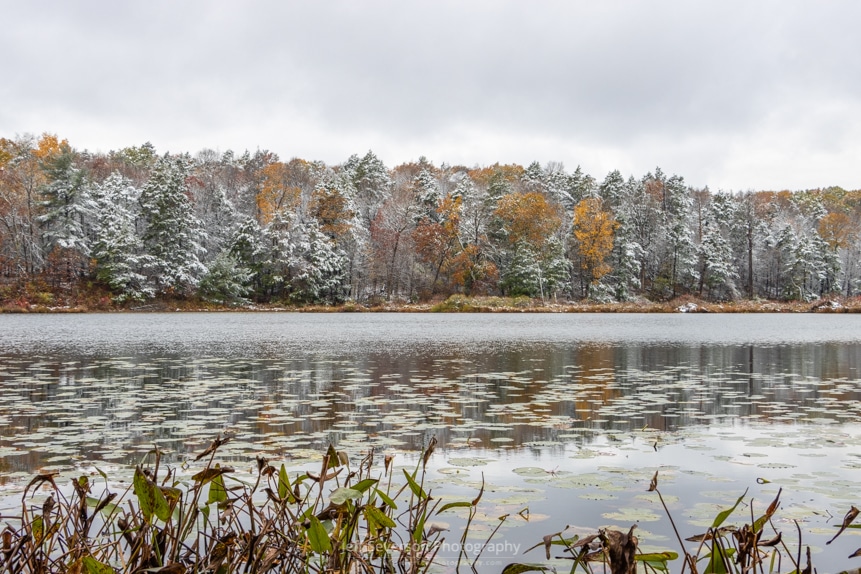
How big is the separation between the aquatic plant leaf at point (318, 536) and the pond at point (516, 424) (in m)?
1.32

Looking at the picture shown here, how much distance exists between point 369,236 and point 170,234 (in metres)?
16.4

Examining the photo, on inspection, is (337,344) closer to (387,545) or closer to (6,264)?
(387,545)

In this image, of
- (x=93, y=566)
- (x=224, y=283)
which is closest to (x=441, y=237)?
(x=224, y=283)

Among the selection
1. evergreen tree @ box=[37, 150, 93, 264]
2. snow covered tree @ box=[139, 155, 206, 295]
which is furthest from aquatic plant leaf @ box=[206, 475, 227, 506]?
evergreen tree @ box=[37, 150, 93, 264]

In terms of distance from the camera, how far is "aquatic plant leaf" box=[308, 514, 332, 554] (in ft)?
8.07

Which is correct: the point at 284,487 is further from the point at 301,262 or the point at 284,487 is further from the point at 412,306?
the point at 301,262

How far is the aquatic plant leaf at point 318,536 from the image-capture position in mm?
2461

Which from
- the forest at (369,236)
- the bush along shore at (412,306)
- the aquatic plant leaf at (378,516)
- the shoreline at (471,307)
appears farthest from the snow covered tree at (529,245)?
the aquatic plant leaf at (378,516)

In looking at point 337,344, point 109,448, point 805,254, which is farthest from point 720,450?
point 805,254

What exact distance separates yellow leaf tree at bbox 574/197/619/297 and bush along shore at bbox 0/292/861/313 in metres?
5.30

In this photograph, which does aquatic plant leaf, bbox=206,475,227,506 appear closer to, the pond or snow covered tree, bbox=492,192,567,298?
the pond

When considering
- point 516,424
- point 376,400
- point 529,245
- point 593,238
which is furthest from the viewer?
point 593,238

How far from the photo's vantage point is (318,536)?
2469 mm

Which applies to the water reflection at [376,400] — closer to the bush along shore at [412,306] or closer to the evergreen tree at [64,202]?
the bush along shore at [412,306]
